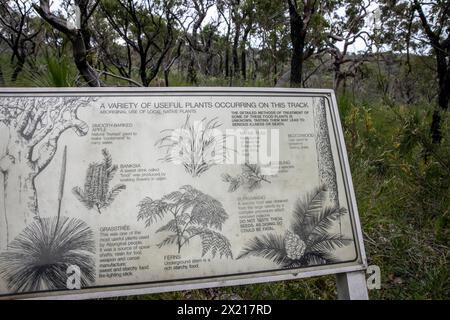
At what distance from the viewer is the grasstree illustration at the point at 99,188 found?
57.7 inches

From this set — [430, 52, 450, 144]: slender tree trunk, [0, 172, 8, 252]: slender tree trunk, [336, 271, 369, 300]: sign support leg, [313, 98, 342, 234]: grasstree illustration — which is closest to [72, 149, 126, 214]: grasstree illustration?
[0, 172, 8, 252]: slender tree trunk

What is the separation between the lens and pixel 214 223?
1527 mm

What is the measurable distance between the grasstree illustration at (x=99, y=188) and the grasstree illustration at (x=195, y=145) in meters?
0.24

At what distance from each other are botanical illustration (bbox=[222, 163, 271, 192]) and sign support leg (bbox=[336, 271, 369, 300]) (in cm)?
59

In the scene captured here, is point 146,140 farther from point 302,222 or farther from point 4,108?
point 302,222

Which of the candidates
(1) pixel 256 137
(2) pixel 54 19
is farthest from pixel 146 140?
(2) pixel 54 19

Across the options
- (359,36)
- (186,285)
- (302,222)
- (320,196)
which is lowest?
(186,285)

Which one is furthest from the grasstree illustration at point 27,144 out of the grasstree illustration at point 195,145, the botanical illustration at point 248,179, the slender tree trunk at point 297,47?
the slender tree trunk at point 297,47

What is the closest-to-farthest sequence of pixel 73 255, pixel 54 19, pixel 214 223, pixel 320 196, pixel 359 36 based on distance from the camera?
pixel 73 255 → pixel 214 223 → pixel 320 196 → pixel 54 19 → pixel 359 36

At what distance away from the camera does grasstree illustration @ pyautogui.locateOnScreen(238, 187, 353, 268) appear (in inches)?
60.8

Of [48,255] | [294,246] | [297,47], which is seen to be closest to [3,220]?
[48,255]

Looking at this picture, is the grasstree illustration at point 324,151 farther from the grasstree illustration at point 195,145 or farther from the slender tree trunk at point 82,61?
the slender tree trunk at point 82,61

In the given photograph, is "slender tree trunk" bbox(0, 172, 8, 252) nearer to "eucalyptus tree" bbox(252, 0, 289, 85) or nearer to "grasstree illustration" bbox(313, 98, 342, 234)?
"grasstree illustration" bbox(313, 98, 342, 234)
